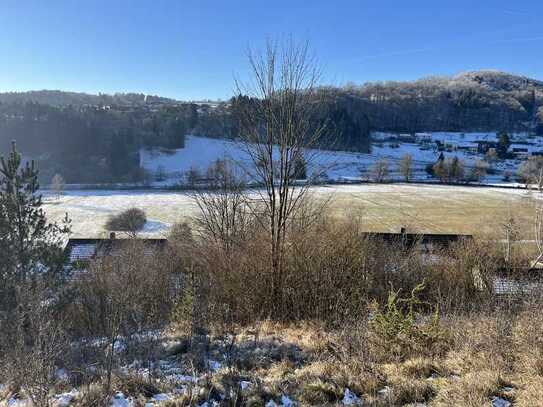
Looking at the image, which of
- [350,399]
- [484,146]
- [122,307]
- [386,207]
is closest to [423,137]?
[484,146]

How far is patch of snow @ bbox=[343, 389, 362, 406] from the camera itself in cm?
370

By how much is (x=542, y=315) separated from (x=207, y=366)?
4.41m

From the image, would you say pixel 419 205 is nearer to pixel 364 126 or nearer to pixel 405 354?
pixel 405 354

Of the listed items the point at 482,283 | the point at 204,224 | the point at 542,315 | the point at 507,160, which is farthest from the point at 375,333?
the point at 507,160

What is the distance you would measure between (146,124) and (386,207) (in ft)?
273

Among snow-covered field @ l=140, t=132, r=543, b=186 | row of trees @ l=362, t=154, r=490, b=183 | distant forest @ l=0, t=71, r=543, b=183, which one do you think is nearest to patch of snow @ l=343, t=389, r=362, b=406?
distant forest @ l=0, t=71, r=543, b=183

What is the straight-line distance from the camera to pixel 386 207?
2152 inches

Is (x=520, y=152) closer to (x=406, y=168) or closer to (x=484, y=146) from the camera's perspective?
(x=484, y=146)

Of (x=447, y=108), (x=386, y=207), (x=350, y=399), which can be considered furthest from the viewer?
(x=447, y=108)

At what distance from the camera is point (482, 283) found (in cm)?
1175

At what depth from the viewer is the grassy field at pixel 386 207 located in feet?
139

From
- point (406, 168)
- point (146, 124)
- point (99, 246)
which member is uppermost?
point (146, 124)

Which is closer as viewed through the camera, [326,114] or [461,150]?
[326,114]

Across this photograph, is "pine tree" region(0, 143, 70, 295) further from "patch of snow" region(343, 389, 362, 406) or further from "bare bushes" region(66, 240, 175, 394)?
"patch of snow" region(343, 389, 362, 406)
